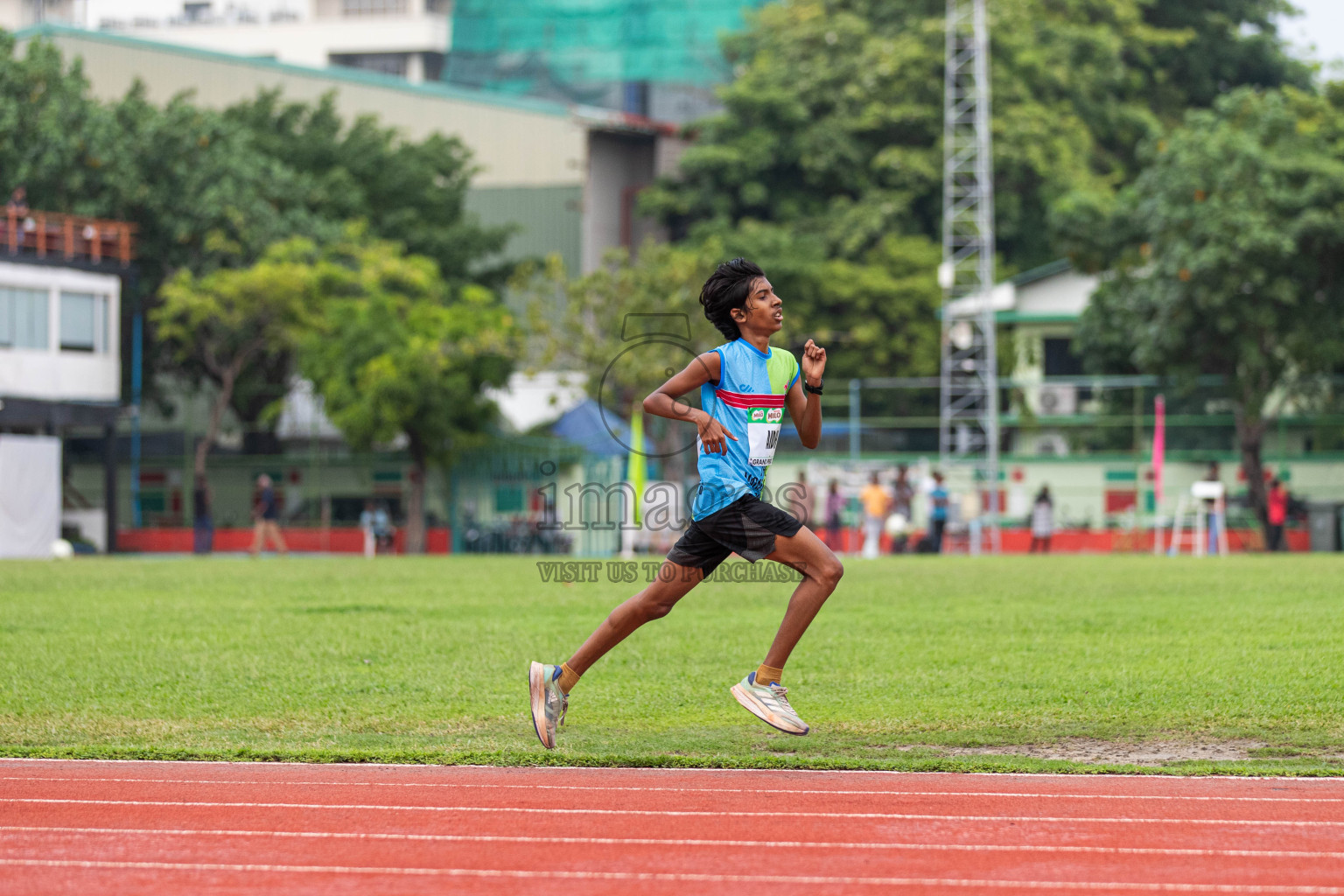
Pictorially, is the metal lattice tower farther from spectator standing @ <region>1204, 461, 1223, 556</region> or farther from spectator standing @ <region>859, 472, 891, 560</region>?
spectator standing @ <region>859, 472, 891, 560</region>

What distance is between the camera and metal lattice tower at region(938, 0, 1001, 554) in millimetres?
36906

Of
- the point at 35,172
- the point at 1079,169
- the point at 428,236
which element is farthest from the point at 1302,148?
the point at 35,172

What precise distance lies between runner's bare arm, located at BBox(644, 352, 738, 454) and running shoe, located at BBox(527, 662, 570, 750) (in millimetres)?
1333

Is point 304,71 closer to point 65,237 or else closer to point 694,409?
point 65,237

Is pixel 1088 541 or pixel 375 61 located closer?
pixel 1088 541

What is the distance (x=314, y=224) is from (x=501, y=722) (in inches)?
1458

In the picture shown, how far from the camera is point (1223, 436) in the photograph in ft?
118

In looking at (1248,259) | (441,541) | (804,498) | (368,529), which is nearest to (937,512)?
(804,498)

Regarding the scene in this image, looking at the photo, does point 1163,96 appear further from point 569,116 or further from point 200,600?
point 200,600

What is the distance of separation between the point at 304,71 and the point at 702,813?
51880mm

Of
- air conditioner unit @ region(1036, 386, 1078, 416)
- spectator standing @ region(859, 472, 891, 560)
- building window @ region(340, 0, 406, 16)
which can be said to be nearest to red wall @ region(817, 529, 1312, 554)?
air conditioner unit @ region(1036, 386, 1078, 416)

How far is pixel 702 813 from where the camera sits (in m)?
6.05

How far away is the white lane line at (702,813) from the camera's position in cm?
589

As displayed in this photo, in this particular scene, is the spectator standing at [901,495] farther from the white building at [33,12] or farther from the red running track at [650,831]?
the white building at [33,12]
